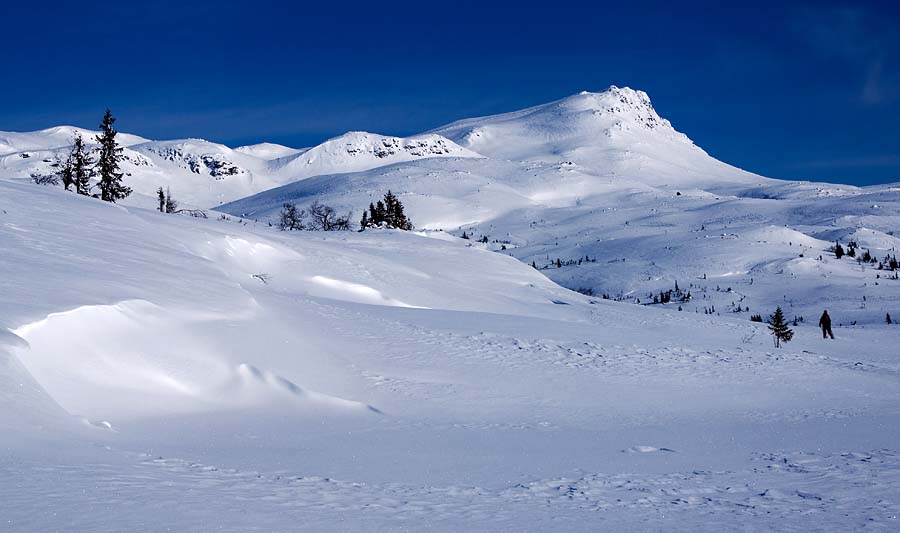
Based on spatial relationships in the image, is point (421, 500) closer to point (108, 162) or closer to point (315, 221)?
point (108, 162)

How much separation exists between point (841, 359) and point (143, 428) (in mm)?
21647

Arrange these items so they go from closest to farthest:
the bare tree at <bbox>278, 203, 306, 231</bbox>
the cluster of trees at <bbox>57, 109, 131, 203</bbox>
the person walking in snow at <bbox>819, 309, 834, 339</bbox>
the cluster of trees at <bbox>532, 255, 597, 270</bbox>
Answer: the person walking in snow at <bbox>819, 309, 834, 339</bbox>
the cluster of trees at <bbox>57, 109, 131, 203</bbox>
the bare tree at <bbox>278, 203, 306, 231</bbox>
the cluster of trees at <bbox>532, 255, 597, 270</bbox>

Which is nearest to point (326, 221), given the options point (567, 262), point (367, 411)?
point (567, 262)

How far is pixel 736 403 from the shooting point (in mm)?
17109

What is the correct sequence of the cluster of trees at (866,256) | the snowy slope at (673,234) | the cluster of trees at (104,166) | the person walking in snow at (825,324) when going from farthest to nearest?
the cluster of trees at (866,256) < the snowy slope at (673,234) < the cluster of trees at (104,166) < the person walking in snow at (825,324)

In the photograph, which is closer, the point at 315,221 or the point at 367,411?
the point at 367,411

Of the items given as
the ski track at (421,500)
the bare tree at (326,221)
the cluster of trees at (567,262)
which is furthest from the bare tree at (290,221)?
the ski track at (421,500)

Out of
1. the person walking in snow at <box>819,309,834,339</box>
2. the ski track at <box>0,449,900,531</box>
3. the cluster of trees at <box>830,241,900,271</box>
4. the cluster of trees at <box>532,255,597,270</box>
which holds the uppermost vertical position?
the cluster of trees at <box>830,241,900,271</box>

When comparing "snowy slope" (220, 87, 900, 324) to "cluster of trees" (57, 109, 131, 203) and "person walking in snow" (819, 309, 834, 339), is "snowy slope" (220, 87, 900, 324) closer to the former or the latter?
"person walking in snow" (819, 309, 834, 339)

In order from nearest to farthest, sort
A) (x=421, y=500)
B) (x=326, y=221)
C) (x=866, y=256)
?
(x=421, y=500), (x=866, y=256), (x=326, y=221)

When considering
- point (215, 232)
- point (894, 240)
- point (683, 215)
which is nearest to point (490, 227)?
point (683, 215)

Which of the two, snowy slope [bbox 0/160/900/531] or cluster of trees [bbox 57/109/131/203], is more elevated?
cluster of trees [bbox 57/109/131/203]

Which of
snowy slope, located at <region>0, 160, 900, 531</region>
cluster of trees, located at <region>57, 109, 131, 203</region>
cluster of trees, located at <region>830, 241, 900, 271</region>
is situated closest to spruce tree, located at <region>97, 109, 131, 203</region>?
cluster of trees, located at <region>57, 109, 131, 203</region>

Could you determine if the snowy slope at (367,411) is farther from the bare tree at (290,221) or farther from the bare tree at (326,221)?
the bare tree at (326,221)
